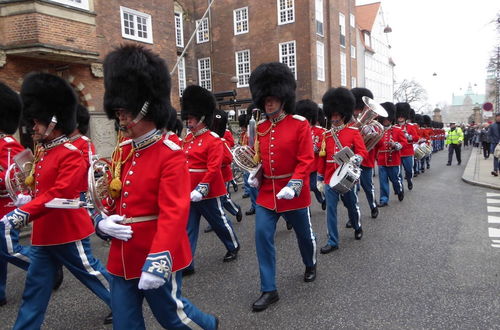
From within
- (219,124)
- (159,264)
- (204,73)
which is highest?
(204,73)

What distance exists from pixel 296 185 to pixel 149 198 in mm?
1705

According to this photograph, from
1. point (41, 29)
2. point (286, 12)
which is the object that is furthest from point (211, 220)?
point (286, 12)

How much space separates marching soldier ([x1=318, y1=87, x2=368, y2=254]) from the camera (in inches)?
221

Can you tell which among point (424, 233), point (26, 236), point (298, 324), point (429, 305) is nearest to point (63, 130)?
point (298, 324)

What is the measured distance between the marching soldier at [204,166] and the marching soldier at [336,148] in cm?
137

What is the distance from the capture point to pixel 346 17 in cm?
3353

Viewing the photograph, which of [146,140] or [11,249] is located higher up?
[146,140]

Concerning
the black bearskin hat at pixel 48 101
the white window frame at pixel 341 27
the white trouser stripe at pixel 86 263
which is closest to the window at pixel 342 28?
the white window frame at pixel 341 27

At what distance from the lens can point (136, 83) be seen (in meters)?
2.54

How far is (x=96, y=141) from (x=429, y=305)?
12597mm

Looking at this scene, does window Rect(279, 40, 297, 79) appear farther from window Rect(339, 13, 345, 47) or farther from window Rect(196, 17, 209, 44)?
window Rect(196, 17, 209, 44)

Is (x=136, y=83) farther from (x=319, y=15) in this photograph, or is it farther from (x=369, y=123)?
(x=319, y=15)

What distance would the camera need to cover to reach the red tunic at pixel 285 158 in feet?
13.4

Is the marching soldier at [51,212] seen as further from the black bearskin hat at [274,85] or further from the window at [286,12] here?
the window at [286,12]
